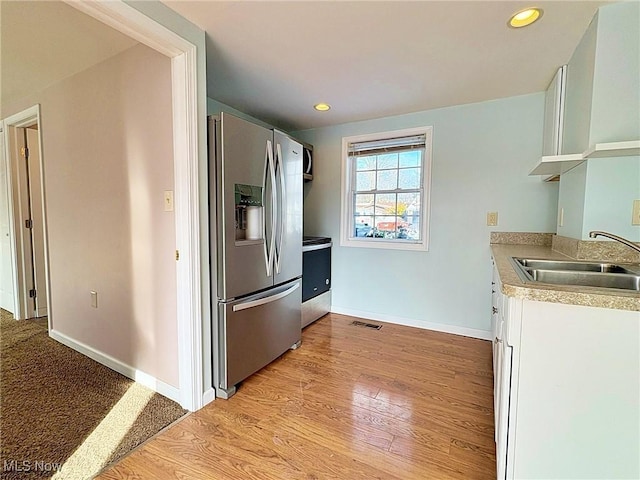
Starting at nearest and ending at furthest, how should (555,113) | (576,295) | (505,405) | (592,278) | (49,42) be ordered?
(576,295) < (505,405) < (592,278) < (49,42) < (555,113)

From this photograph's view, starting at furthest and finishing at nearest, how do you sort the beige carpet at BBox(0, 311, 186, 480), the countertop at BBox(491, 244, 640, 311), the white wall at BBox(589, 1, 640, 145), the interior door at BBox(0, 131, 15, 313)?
1. the interior door at BBox(0, 131, 15, 313)
2. the white wall at BBox(589, 1, 640, 145)
3. the beige carpet at BBox(0, 311, 186, 480)
4. the countertop at BBox(491, 244, 640, 311)

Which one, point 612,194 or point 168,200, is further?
point 168,200

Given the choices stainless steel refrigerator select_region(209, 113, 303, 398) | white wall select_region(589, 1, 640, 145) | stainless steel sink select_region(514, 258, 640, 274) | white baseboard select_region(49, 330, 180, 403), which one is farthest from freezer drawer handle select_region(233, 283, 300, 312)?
white wall select_region(589, 1, 640, 145)

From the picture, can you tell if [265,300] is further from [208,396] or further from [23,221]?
[23,221]

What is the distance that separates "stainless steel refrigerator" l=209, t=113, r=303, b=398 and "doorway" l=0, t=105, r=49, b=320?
2.57 m

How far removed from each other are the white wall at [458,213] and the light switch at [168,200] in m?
2.13

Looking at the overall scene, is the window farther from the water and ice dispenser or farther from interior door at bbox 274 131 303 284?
the water and ice dispenser

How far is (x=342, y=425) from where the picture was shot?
66.5 inches

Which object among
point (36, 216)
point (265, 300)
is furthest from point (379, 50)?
point (36, 216)

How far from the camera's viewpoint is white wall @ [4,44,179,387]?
1820mm

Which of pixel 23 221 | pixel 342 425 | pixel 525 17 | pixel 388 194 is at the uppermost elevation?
pixel 525 17

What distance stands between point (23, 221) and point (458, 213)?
4599mm

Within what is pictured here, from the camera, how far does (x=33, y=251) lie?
10.8 feet

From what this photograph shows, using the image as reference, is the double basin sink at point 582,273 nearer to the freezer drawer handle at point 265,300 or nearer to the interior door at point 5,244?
the freezer drawer handle at point 265,300
